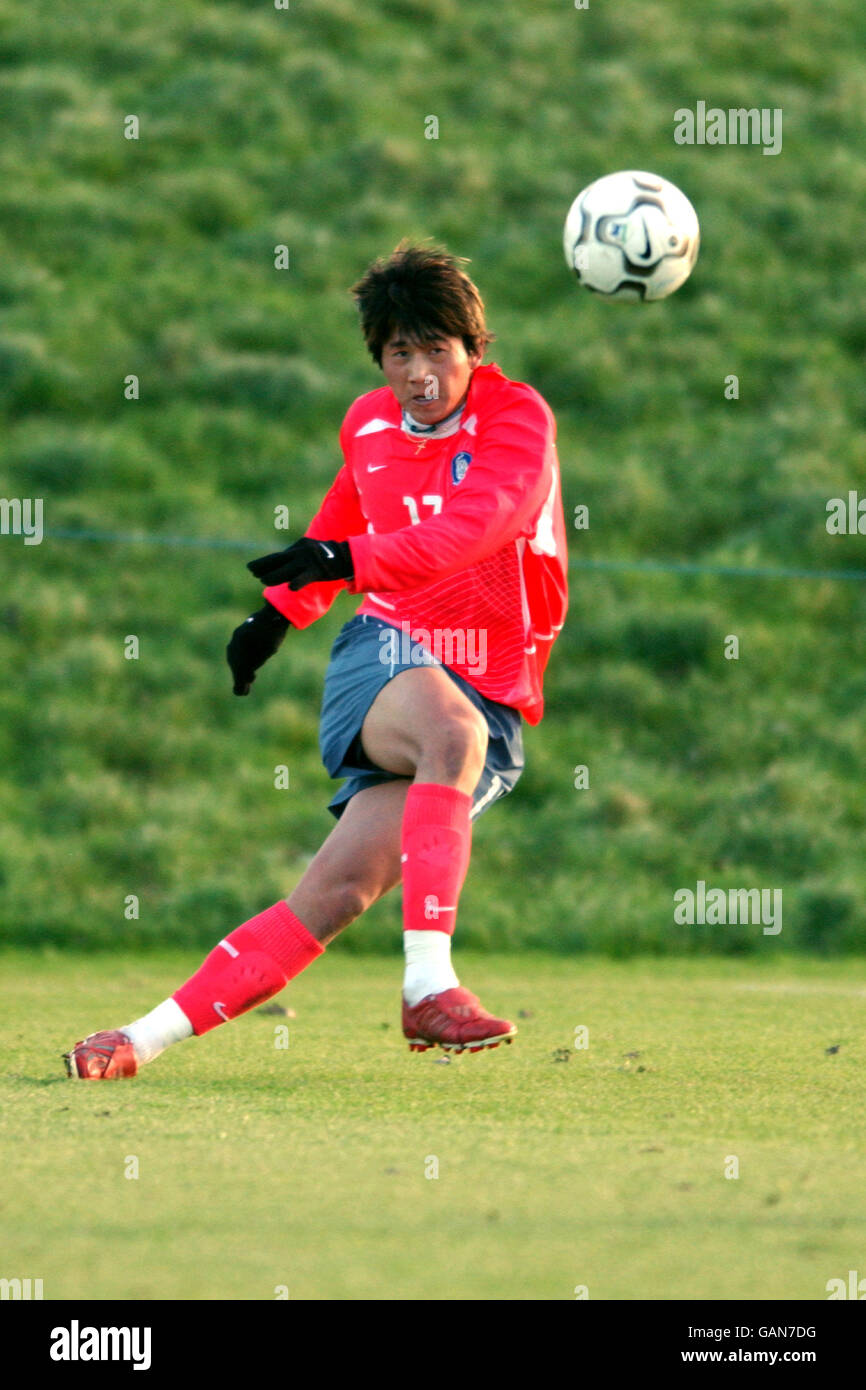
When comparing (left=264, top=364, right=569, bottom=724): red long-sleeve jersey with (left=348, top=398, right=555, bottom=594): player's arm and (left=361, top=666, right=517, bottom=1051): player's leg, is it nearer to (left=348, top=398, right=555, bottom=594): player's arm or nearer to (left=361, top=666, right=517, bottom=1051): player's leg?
(left=348, top=398, right=555, bottom=594): player's arm

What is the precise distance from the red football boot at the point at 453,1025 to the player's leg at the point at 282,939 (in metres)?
0.38

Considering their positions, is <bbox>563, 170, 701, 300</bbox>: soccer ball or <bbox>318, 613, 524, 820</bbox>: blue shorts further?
<bbox>563, 170, 701, 300</bbox>: soccer ball

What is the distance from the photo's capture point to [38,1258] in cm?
234

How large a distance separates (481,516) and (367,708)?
0.49 metres

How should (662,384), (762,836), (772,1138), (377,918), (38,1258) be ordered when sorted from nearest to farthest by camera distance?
(38,1258) → (772,1138) → (377,918) → (762,836) → (662,384)

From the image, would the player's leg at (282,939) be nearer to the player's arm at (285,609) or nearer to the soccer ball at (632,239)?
the player's arm at (285,609)

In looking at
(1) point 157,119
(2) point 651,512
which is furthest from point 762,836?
(1) point 157,119

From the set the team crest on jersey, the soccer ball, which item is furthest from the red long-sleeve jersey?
the soccer ball

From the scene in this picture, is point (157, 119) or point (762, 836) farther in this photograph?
point (157, 119)

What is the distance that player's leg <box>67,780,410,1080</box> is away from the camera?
3900 millimetres

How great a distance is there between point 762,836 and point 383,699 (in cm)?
492

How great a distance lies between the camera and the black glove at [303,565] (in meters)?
3.67

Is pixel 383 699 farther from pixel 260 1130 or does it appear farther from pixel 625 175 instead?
pixel 625 175

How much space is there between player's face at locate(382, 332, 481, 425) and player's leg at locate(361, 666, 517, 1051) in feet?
1.98
